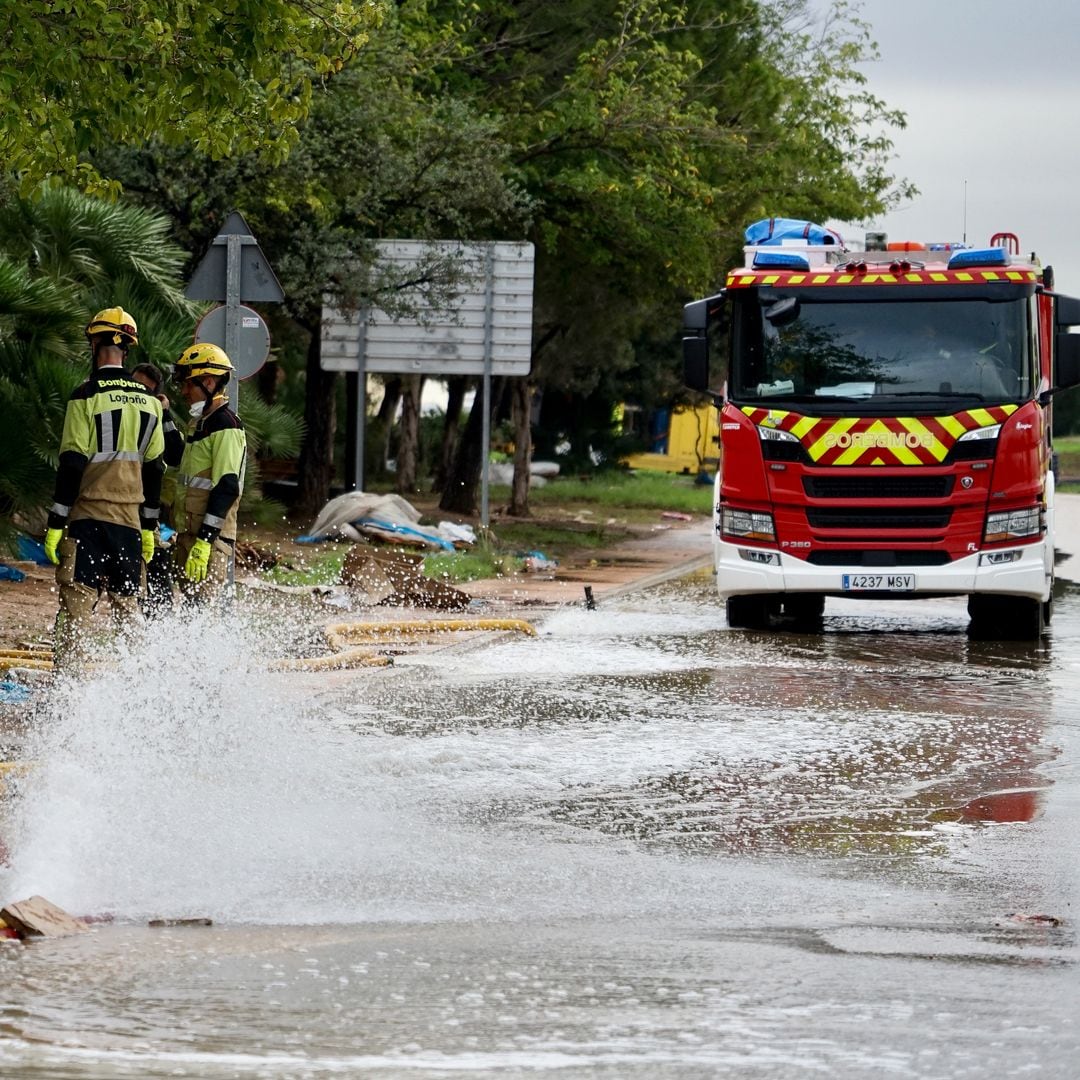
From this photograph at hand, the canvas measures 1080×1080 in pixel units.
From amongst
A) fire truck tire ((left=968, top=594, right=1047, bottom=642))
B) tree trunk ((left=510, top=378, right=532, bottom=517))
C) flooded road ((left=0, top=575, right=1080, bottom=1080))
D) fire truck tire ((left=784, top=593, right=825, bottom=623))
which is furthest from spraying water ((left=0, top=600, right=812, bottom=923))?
tree trunk ((left=510, top=378, right=532, bottom=517))

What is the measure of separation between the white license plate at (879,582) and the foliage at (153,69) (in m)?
5.72

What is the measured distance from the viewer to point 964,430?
15438mm

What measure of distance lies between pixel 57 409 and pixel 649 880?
429 inches

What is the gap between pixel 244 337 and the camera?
14469mm

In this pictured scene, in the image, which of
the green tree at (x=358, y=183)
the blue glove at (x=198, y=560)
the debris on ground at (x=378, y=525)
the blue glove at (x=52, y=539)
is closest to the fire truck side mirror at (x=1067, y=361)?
the blue glove at (x=198, y=560)

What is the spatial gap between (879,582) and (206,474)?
20.3 ft

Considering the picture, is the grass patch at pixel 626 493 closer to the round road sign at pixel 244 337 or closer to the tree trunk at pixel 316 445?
the tree trunk at pixel 316 445

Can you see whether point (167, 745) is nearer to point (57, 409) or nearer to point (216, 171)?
point (57, 409)

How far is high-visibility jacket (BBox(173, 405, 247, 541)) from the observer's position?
1138 centimetres

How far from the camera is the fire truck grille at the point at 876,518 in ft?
51.4

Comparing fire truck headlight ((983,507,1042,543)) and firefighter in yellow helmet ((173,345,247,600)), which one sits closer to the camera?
firefighter in yellow helmet ((173,345,247,600))

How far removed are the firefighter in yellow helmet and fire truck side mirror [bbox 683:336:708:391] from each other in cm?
506

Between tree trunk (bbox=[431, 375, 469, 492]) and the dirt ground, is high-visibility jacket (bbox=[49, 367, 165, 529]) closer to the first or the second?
the dirt ground

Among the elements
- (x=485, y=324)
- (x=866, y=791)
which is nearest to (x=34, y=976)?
(x=866, y=791)
